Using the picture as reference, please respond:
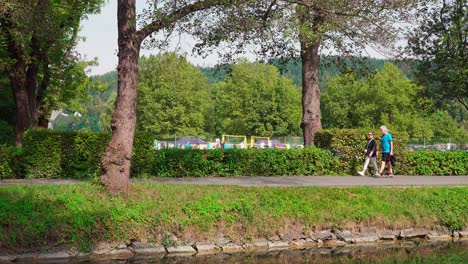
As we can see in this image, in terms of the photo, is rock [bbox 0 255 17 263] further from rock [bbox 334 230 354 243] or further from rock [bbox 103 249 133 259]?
rock [bbox 334 230 354 243]

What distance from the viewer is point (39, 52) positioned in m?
26.7

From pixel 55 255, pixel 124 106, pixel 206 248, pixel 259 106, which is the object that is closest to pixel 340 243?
pixel 206 248

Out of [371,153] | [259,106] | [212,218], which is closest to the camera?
[212,218]

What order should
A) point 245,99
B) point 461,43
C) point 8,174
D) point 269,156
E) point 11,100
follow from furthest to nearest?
→ 1. point 245,99
2. point 11,100
3. point 461,43
4. point 269,156
5. point 8,174

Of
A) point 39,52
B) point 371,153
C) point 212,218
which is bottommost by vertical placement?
point 212,218

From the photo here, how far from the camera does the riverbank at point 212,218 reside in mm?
11305

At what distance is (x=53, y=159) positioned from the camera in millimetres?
17828

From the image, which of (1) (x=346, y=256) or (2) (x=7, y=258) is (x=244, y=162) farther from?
(2) (x=7, y=258)

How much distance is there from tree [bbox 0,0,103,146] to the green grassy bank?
7318 mm

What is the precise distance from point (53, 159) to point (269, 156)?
726 centimetres

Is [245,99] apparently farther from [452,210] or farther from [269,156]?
[452,210]

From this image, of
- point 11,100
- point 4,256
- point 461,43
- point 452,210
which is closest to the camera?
point 4,256

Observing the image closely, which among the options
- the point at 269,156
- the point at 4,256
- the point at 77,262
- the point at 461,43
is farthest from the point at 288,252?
the point at 461,43

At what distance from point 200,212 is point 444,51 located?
20.1 metres
